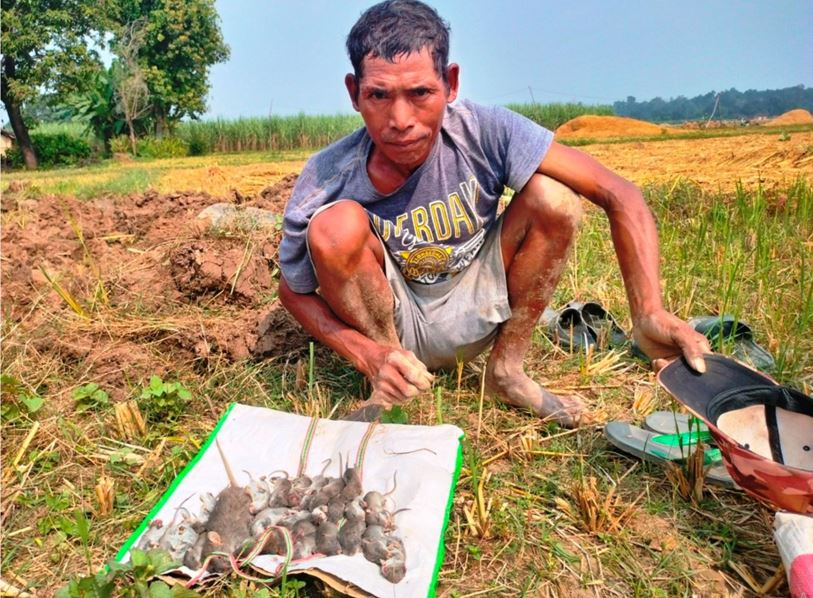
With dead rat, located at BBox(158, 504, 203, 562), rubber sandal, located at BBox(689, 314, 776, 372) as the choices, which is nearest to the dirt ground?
dead rat, located at BBox(158, 504, 203, 562)

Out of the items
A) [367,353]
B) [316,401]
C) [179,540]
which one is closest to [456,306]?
[367,353]

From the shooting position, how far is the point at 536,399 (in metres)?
2.31

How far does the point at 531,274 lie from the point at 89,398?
174 cm

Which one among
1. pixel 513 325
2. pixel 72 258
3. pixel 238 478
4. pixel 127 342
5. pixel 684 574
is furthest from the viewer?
pixel 72 258

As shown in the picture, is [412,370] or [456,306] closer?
[412,370]

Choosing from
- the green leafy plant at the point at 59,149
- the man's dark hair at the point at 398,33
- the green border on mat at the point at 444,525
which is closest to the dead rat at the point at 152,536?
the green border on mat at the point at 444,525

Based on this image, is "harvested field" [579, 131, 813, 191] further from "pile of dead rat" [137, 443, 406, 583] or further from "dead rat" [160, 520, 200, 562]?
"dead rat" [160, 520, 200, 562]

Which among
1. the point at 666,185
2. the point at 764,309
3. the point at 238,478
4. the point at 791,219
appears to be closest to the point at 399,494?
the point at 238,478

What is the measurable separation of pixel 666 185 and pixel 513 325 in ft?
12.3

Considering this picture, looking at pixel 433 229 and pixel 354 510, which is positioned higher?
pixel 433 229

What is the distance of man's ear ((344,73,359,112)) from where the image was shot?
2148 mm

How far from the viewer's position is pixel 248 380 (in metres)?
2.64

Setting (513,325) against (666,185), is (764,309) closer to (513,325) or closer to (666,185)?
(513,325)

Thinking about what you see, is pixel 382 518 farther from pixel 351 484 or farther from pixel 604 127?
pixel 604 127
